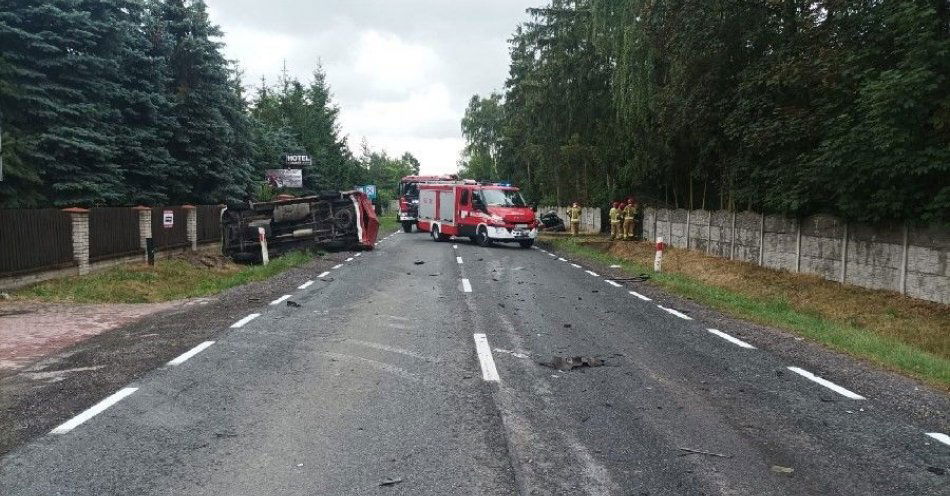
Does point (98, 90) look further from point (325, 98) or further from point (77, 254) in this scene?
point (325, 98)

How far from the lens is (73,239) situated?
16828 mm

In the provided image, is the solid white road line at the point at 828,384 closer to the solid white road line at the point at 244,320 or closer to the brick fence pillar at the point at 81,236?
the solid white road line at the point at 244,320

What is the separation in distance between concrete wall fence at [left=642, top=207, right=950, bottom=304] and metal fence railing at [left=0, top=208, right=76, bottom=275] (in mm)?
18901

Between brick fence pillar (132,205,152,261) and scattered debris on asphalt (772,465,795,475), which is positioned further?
brick fence pillar (132,205,152,261)

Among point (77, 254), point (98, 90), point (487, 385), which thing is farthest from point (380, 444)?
point (98, 90)

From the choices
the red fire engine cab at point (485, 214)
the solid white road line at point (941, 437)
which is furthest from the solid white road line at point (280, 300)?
the red fire engine cab at point (485, 214)

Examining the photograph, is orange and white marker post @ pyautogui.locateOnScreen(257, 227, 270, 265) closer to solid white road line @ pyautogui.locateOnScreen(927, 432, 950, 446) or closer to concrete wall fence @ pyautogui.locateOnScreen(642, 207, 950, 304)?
concrete wall fence @ pyautogui.locateOnScreen(642, 207, 950, 304)

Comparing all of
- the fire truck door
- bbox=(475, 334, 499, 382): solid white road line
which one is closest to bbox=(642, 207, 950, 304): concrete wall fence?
bbox=(475, 334, 499, 382): solid white road line

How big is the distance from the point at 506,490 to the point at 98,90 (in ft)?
71.2

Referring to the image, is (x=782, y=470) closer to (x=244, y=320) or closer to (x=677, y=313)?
(x=677, y=313)

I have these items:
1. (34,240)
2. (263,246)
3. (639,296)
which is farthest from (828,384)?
(263,246)

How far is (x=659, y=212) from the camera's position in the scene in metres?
30.6

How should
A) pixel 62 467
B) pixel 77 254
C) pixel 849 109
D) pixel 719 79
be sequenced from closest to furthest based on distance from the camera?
pixel 62 467 → pixel 849 109 → pixel 77 254 → pixel 719 79

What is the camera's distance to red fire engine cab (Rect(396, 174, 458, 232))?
43875 mm
